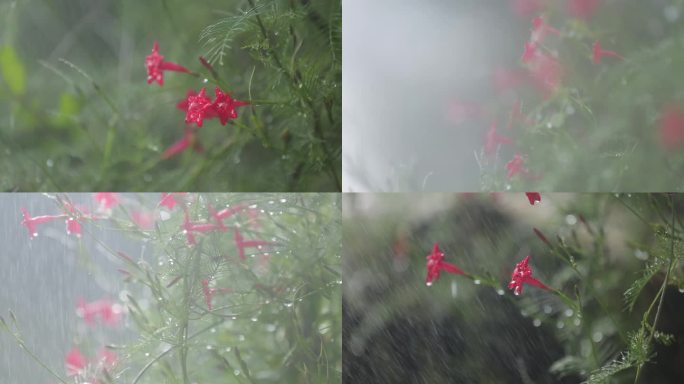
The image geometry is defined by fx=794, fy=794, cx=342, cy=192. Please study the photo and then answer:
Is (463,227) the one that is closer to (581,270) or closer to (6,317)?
(581,270)

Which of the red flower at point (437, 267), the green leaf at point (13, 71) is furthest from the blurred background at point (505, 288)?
the green leaf at point (13, 71)

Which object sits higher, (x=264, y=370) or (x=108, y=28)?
(x=108, y=28)

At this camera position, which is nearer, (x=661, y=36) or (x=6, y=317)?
(x=661, y=36)

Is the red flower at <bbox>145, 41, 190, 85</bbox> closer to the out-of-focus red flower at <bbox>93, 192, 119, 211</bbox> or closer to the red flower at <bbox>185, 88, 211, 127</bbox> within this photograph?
the red flower at <bbox>185, 88, 211, 127</bbox>

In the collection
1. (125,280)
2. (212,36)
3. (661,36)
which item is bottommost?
(661,36)

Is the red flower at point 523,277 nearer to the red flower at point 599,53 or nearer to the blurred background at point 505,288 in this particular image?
the blurred background at point 505,288

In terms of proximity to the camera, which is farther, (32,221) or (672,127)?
(32,221)

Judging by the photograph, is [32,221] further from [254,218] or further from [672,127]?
[672,127]

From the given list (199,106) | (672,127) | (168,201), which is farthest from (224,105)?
(672,127)

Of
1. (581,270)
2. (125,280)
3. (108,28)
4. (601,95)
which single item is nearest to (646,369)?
(581,270)
